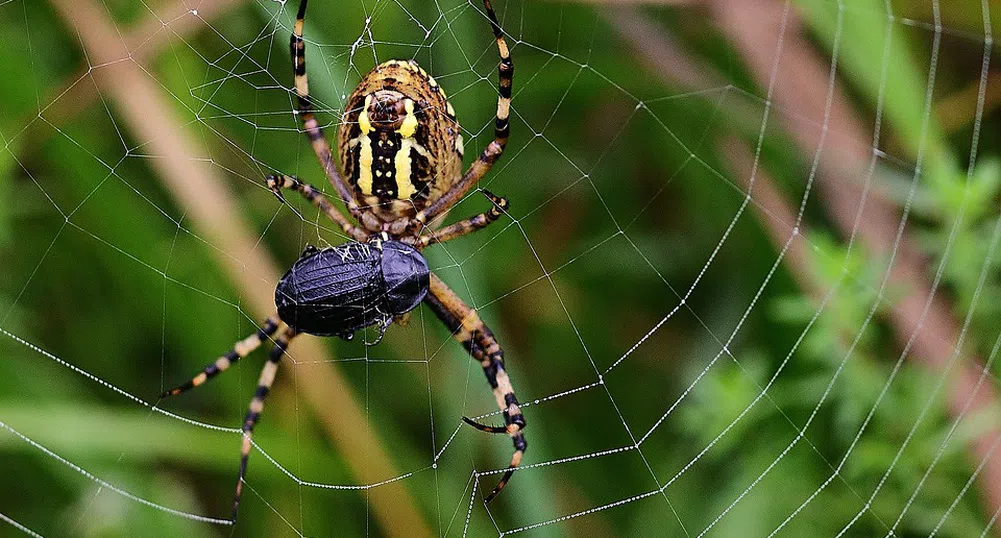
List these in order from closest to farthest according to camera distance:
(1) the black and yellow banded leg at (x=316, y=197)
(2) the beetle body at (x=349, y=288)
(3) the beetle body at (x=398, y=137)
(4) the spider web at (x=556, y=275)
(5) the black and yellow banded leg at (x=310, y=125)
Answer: (2) the beetle body at (x=349, y=288) → (3) the beetle body at (x=398, y=137) → (1) the black and yellow banded leg at (x=316, y=197) → (5) the black and yellow banded leg at (x=310, y=125) → (4) the spider web at (x=556, y=275)

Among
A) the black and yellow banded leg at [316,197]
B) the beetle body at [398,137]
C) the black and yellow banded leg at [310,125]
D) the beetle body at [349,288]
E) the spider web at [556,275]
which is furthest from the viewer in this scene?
the spider web at [556,275]

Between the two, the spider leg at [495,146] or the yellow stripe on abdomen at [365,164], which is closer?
the yellow stripe on abdomen at [365,164]

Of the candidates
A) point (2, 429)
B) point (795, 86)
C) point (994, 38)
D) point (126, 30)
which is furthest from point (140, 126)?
point (994, 38)

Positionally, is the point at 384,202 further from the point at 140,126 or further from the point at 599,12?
A: the point at 599,12

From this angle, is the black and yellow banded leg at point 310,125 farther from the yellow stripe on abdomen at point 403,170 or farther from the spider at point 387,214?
the yellow stripe on abdomen at point 403,170

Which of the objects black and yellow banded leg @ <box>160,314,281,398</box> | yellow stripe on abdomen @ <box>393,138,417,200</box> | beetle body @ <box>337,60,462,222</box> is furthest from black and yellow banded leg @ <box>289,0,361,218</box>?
black and yellow banded leg @ <box>160,314,281,398</box>

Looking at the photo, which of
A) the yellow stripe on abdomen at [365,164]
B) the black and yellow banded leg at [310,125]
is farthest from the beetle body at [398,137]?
the black and yellow banded leg at [310,125]

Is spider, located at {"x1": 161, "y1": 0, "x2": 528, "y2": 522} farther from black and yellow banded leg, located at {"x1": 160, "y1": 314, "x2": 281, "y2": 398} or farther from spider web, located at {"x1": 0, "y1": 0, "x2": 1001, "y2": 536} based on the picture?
spider web, located at {"x1": 0, "y1": 0, "x2": 1001, "y2": 536}
